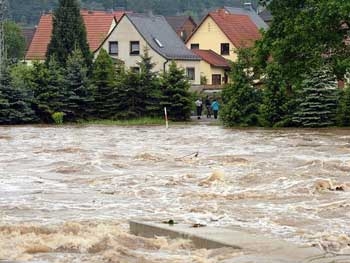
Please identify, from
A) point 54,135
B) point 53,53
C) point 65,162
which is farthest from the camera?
point 53,53

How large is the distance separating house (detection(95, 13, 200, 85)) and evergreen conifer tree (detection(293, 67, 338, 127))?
23888 mm

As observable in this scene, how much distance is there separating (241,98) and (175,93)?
19.2 feet

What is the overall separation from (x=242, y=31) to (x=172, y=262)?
75.3 m

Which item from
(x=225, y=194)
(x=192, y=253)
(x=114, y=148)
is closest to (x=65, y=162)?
(x=114, y=148)

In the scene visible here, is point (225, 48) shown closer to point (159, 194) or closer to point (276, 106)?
point (276, 106)

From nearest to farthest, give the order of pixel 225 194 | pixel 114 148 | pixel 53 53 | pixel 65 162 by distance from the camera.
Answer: pixel 225 194 → pixel 65 162 → pixel 114 148 → pixel 53 53

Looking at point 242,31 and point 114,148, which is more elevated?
point 242,31

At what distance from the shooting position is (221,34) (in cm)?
8369

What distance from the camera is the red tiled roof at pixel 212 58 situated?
79.3 m

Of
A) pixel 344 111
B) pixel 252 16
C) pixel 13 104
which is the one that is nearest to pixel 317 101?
pixel 344 111

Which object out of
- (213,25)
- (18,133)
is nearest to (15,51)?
(213,25)

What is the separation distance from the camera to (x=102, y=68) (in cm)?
5731

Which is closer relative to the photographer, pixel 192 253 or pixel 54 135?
pixel 192 253

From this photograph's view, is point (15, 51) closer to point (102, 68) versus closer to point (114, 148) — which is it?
point (102, 68)
